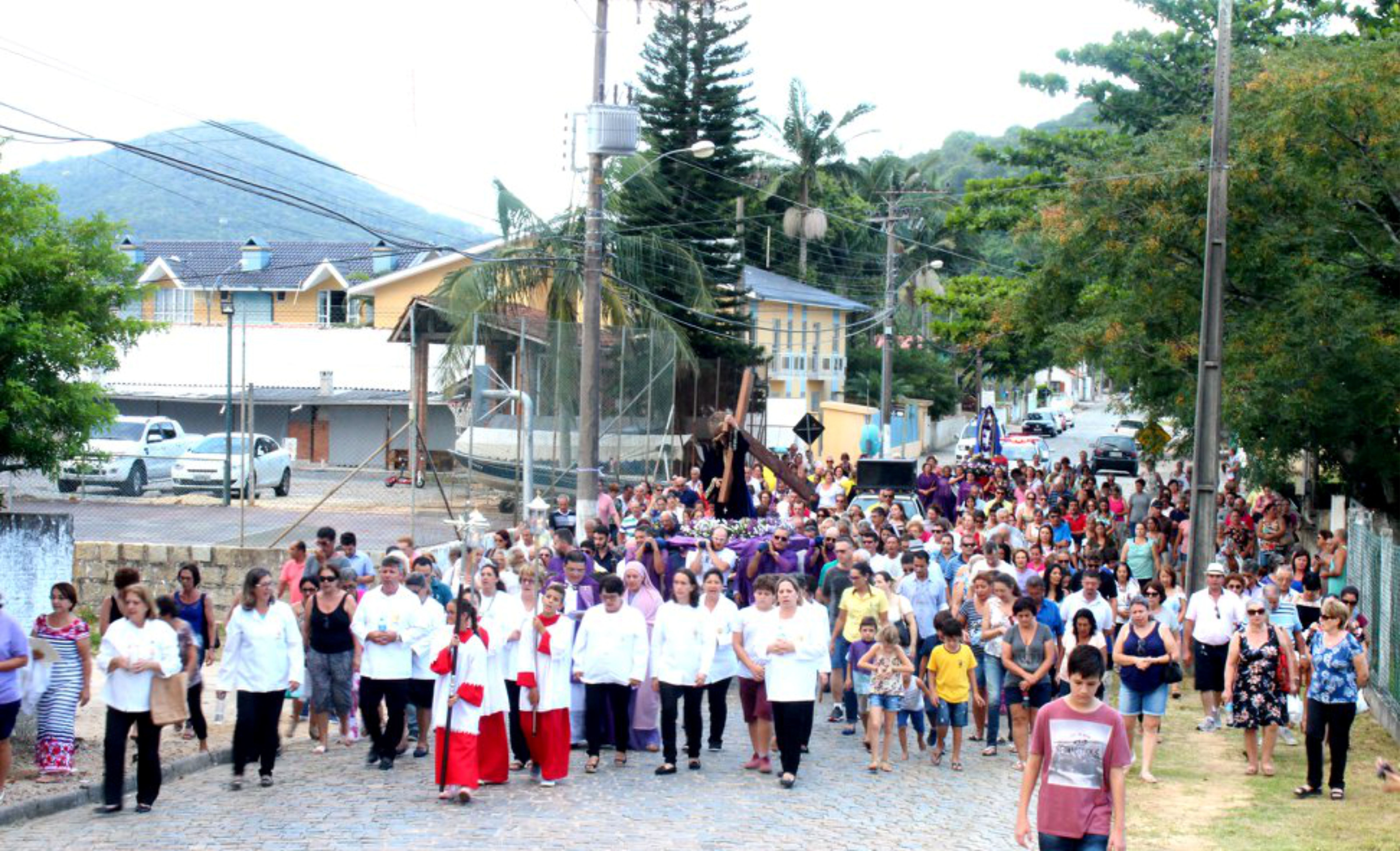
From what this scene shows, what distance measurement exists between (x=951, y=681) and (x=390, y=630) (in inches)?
177

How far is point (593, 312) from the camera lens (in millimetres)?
20797

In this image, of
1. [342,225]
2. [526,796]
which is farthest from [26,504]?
[342,225]

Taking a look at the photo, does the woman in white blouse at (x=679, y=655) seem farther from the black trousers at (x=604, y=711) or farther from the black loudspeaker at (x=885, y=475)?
the black loudspeaker at (x=885, y=475)

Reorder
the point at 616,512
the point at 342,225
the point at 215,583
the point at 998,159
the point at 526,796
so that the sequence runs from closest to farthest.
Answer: the point at 526,796, the point at 215,583, the point at 616,512, the point at 998,159, the point at 342,225

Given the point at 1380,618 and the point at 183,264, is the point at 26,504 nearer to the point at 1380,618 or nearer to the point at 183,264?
the point at 1380,618

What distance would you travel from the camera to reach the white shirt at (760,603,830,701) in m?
11.4

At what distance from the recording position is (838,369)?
61.9 meters

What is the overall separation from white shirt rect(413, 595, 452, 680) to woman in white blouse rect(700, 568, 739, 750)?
79.8 inches

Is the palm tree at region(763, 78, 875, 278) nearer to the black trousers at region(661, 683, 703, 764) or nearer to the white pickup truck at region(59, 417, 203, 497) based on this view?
the white pickup truck at region(59, 417, 203, 497)

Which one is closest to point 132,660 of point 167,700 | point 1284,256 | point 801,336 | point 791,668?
point 167,700

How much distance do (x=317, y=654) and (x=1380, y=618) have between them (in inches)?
414

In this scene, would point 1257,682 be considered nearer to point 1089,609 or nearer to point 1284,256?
point 1089,609

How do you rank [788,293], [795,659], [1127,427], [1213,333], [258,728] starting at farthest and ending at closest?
[1127,427], [788,293], [1213,333], [795,659], [258,728]

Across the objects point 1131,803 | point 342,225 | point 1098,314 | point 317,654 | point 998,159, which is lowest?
point 1131,803
